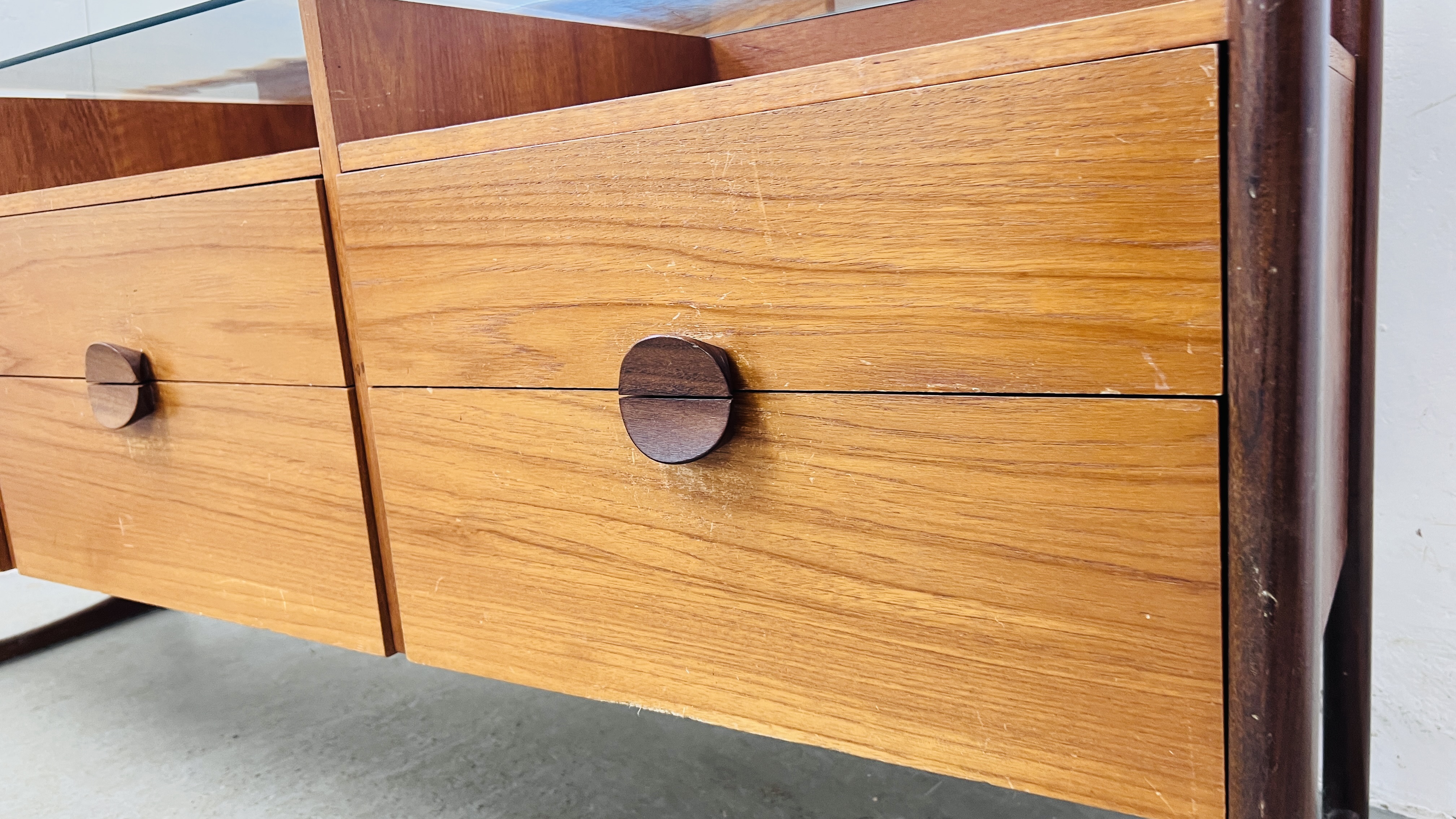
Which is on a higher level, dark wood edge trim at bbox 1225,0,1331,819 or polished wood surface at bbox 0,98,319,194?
polished wood surface at bbox 0,98,319,194

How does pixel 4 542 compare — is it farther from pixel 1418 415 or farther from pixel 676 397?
pixel 1418 415

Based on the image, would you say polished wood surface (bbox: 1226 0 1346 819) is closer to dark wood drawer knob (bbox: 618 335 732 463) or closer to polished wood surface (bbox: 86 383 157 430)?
dark wood drawer knob (bbox: 618 335 732 463)

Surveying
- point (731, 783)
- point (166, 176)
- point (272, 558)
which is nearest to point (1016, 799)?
point (731, 783)

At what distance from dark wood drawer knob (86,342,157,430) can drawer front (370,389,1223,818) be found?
8.5 inches

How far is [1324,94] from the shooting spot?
1.06ft

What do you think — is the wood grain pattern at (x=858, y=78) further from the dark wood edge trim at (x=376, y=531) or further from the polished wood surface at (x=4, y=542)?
the polished wood surface at (x=4, y=542)

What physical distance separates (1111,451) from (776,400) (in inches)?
5.5

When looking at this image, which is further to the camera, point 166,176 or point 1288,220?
point 166,176

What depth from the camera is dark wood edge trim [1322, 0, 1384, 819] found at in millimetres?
592

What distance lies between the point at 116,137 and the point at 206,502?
0.45m

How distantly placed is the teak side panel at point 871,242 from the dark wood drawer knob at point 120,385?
267 millimetres

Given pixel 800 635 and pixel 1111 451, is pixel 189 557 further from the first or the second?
pixel 1111 451

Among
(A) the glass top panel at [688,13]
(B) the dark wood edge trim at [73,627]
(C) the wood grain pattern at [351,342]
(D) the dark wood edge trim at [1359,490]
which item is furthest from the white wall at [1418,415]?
(B) the dark wood edge trim at [73,627]

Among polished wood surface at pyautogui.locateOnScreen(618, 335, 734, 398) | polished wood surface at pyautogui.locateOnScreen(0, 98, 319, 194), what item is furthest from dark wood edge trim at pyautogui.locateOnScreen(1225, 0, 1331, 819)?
polished wood surface at pyautogui.locateOnScreen(0, 98, 319, 194)
